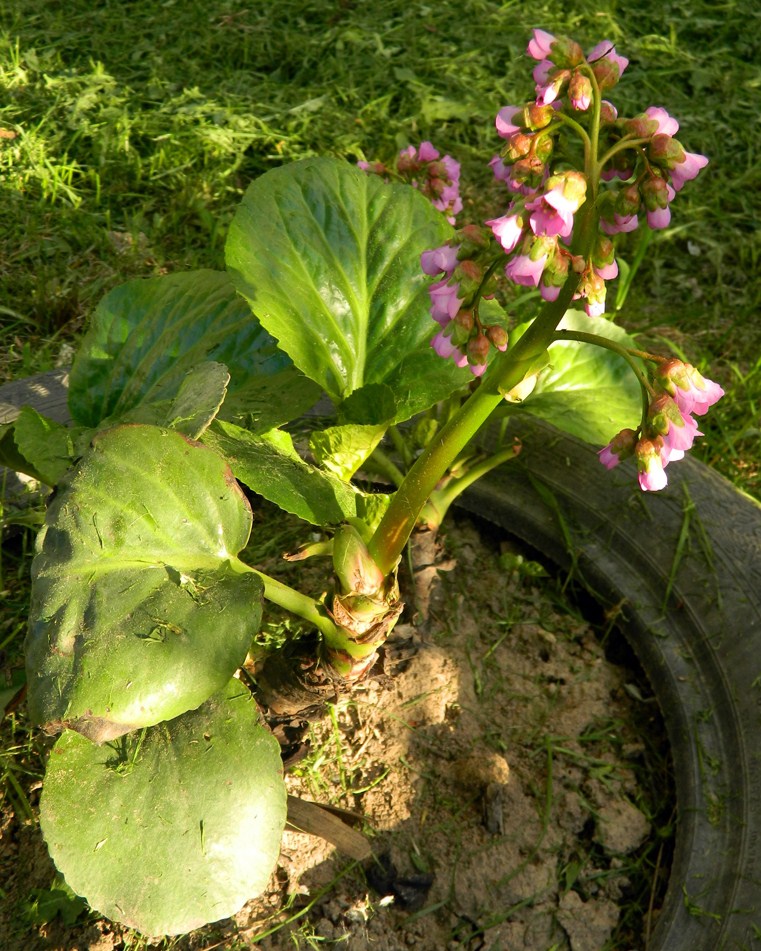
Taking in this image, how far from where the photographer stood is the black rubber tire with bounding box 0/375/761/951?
4.65 feet

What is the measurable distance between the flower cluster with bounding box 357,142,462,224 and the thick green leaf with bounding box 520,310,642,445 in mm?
326

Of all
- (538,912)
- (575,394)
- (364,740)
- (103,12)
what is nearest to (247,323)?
(575,394)

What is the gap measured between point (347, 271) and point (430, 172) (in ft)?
1.05

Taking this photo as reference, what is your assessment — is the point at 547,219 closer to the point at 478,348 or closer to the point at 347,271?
the point at 478,348

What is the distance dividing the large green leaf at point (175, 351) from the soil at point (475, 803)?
47 centimetres

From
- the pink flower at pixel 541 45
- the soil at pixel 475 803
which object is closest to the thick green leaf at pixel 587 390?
the soil at pixel 475 803

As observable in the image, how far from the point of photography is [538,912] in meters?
1.54

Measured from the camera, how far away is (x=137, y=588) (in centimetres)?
115

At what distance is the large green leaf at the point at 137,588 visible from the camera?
1.08 m

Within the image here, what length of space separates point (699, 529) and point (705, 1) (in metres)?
2.50

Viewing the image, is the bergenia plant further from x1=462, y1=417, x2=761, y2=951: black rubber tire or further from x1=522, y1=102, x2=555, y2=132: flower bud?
x1=462, y1=417, x2=761, y2=951: black rubber tire

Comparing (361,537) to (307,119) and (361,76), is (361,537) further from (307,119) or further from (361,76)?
(361,76)

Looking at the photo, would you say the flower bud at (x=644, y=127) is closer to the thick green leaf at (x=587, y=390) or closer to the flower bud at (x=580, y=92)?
the flower bud at (x=580, y=92)

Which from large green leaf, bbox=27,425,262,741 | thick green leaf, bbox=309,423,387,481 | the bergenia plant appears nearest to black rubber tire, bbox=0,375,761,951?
the bergenia plant
